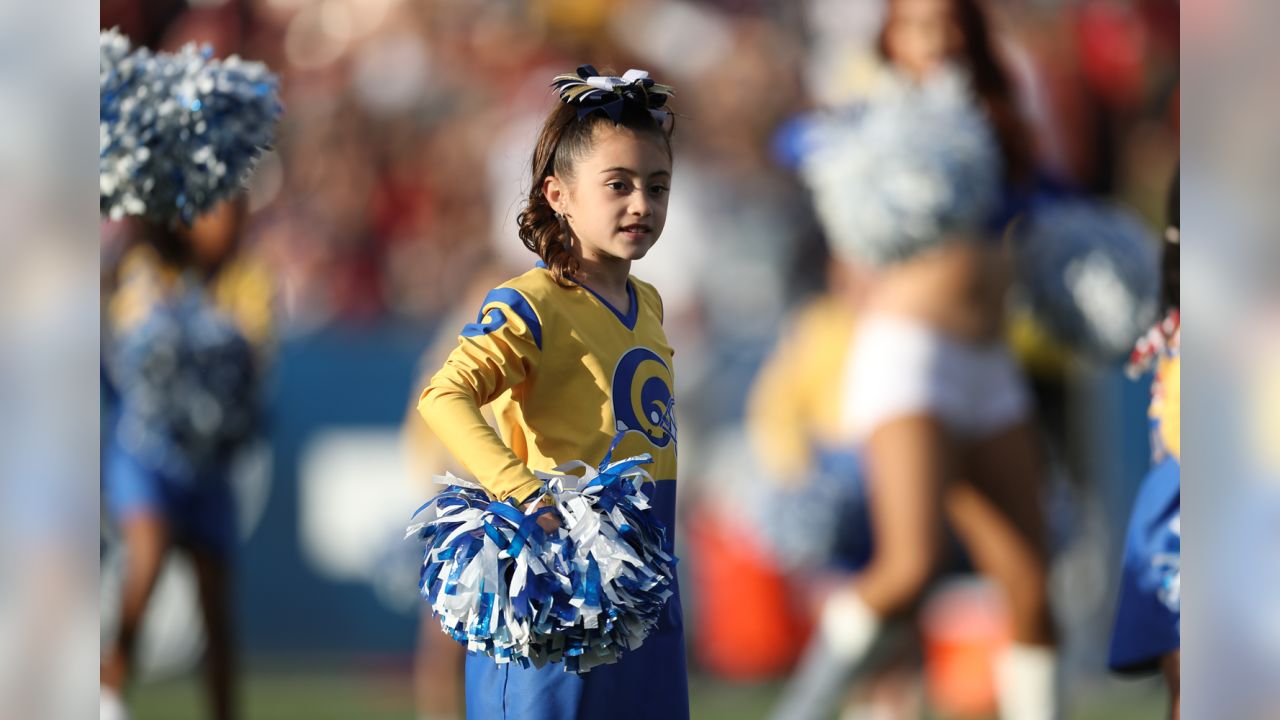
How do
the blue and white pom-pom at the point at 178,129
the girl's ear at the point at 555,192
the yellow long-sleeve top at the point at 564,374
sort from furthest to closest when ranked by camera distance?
the blue and white pom-pom at the point at 178,129 < the girl's ear at the point at 555,192 < the yellow long-sleeve top at the point at 564,374

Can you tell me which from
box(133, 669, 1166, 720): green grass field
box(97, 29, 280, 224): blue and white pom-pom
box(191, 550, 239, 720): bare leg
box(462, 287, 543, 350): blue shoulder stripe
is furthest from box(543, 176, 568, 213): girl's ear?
box(133, 669, 1166, 720): green grass field

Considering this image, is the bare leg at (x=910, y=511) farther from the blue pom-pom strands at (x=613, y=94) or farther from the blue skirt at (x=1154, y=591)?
the blue pom-pom strands at (x=613, y=94)

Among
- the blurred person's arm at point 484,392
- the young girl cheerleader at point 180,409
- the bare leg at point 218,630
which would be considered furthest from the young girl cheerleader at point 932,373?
the blurred person's arm at point 484,392

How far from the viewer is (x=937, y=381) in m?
4.04

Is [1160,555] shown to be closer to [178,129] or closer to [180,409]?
[178,129]

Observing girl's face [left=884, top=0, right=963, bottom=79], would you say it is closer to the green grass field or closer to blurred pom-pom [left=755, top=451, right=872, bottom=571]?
blurred pom-pom [left=755, top=451, right=872, bottom=571]

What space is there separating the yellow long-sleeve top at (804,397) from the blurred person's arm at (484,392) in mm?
2779

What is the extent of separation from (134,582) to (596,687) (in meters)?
2.64

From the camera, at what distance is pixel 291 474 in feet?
17.4

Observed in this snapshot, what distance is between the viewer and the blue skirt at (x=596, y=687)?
1.96m

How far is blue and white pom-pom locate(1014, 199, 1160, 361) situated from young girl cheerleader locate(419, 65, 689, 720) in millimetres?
2165

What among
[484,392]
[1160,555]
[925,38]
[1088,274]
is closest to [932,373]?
[1088,274]
